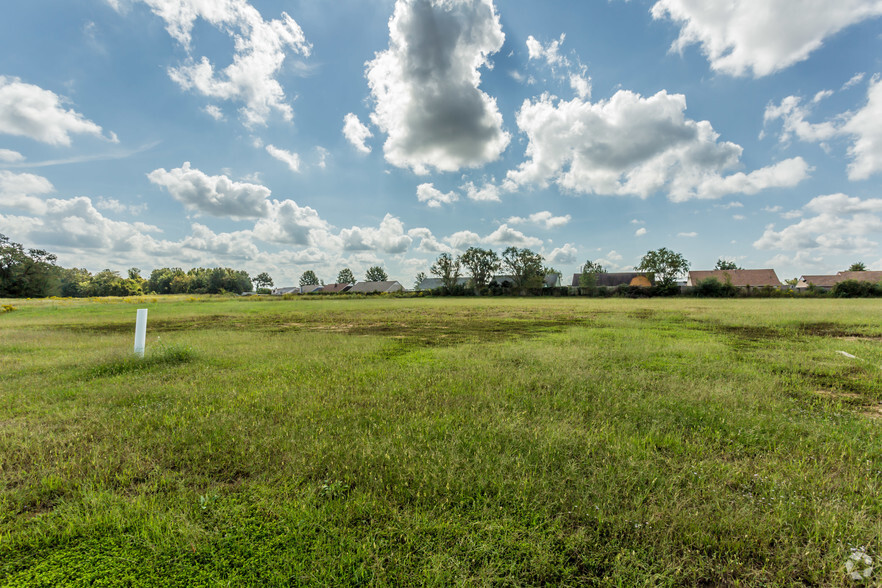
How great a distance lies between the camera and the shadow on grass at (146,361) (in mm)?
7680

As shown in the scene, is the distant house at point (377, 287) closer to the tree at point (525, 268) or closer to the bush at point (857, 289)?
the tree at point (525, 268)

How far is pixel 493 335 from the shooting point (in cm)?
1414

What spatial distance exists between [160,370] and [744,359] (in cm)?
1484

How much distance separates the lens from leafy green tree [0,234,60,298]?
215 feet

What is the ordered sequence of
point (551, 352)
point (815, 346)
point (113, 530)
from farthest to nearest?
point (815, 346), point (551, 352), point (113, 530)

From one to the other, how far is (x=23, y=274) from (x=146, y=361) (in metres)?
99.1

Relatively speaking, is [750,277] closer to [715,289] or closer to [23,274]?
[715,289]

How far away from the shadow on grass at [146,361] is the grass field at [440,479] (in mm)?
709

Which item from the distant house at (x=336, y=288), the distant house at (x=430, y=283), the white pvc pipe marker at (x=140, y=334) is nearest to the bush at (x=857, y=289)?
the distant house at (x=430, y=283)

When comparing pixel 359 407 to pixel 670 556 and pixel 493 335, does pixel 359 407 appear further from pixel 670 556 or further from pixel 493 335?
pixel 493 335

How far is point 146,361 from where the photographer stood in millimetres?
8203

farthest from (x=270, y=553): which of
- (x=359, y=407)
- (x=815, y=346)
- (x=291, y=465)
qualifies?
(x=815, y=346)

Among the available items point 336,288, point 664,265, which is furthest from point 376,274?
point 664,265

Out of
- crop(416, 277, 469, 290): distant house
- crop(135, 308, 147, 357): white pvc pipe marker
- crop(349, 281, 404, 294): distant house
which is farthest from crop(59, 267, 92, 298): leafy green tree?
crop(135, 308, 147, 357): white pvc pipe marker
